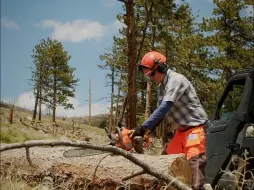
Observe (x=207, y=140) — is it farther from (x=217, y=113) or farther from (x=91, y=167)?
(x=91, y=167)

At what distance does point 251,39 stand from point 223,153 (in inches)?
793

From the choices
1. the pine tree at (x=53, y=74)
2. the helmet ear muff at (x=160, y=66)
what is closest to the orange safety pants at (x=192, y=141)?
the helmet ear muff at (x=160, y=66)

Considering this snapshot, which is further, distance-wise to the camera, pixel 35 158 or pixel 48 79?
pixel 48 79

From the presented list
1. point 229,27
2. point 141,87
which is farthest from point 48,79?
point 229,27

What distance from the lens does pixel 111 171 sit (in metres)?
4.80

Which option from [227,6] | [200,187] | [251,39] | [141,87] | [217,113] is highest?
[227,6]

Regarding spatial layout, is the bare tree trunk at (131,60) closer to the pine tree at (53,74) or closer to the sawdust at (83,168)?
the sawdust at (83,168)

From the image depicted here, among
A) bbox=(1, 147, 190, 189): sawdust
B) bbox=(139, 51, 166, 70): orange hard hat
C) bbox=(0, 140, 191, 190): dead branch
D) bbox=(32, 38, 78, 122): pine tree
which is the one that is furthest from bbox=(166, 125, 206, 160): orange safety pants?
bbox=(32, 38, 78, 122): pine tree

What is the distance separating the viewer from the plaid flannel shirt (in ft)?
14.9

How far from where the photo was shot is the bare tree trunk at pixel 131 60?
11.2m

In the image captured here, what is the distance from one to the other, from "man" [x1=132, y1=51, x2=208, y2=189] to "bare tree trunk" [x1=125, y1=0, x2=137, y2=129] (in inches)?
251

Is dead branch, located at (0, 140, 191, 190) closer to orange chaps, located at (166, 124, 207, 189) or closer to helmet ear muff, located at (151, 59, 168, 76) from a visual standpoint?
orange chaps, located at (166, 124, 207, 189)

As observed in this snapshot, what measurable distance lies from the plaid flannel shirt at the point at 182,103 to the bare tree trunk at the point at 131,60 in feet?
21.5

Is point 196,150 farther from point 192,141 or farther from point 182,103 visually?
point 182,103
